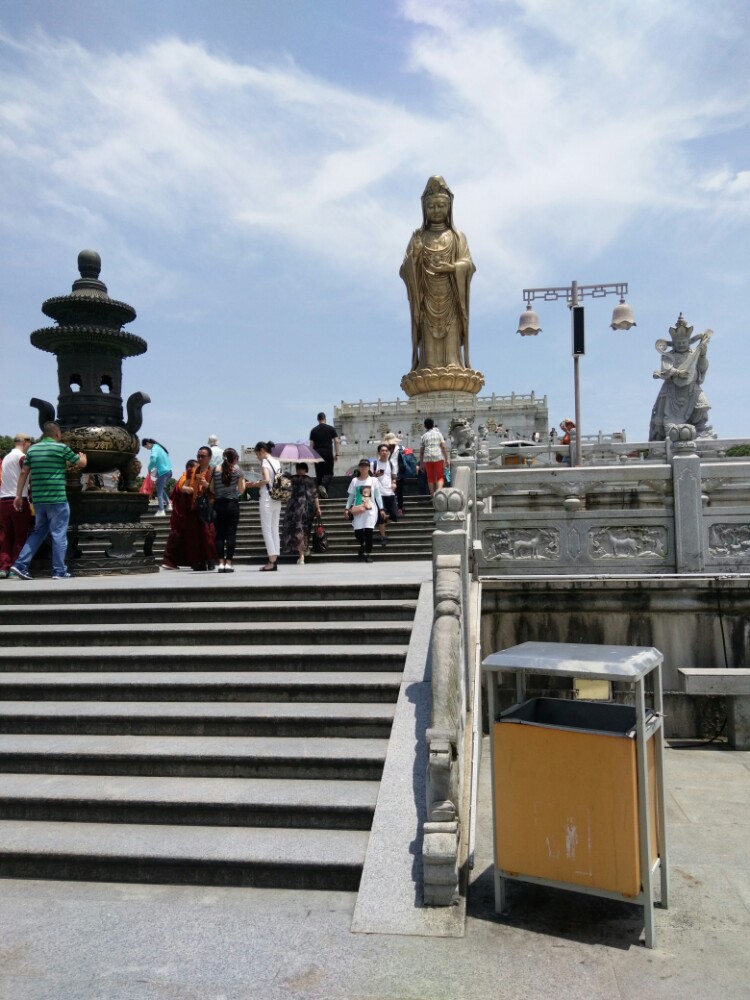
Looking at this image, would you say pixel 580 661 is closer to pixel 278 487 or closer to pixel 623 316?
pixel 278 487

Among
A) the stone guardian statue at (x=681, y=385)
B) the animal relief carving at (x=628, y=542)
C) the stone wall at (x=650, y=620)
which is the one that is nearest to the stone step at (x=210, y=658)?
the stone wall at (x=650, y=620)

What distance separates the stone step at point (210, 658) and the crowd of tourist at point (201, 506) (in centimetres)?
300

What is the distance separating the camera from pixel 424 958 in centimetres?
319

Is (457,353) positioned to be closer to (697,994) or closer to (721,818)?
(721,818)

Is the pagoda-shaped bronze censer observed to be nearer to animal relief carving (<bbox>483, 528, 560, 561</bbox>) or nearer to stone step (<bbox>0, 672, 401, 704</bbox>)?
stone step (<bbox>0, 672, 401, 704</bbox>)

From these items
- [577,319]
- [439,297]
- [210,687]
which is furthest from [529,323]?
[439,297]

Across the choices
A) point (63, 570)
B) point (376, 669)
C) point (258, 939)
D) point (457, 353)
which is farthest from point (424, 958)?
point (457, 353)

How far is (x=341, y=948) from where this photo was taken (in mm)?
3266

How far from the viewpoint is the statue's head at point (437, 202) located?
26.9 metres

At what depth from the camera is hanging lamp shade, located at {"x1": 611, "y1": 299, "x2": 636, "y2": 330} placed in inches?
501

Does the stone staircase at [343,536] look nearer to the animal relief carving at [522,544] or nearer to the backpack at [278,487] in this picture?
the backpack at [278,487]

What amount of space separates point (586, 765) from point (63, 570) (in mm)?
7305

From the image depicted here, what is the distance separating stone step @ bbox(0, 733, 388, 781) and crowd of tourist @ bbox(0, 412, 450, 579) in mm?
4303

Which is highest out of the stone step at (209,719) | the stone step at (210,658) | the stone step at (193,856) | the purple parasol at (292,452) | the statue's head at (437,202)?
the statue's head at (437,202)
